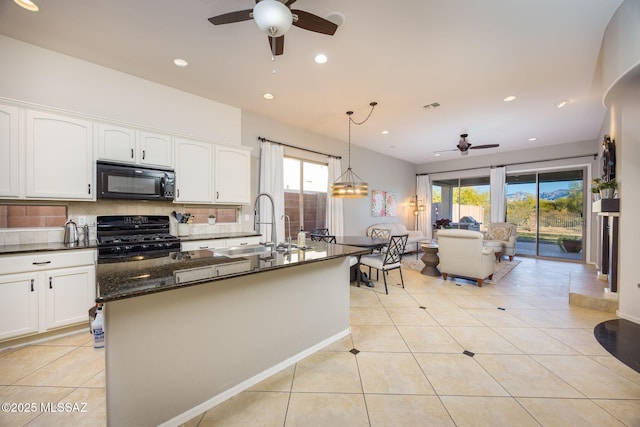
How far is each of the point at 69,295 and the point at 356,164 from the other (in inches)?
225

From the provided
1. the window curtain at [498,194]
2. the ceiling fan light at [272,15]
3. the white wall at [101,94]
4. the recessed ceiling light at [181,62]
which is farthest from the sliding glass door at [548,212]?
the recessed ceiling light at [181,62]

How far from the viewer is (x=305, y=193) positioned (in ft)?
17.5

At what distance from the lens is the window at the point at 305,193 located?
507cm

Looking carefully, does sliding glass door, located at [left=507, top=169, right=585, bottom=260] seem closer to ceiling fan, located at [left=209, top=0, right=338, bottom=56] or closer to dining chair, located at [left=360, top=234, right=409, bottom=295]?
dining chair, located at [left=360, top=234, right=409, bottom=295]

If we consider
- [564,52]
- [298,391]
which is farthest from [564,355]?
[564,52]

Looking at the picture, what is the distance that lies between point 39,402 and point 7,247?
1597 millimetres

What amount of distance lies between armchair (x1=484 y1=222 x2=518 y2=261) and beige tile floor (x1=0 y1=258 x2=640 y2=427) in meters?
3.61

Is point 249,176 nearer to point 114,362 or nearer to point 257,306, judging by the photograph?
point 257,306

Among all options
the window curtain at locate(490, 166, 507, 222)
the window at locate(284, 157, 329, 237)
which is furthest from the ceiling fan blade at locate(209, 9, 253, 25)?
the window curtain at locate(490, 166, 507, 222)

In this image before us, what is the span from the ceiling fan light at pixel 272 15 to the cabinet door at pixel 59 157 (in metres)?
2.45

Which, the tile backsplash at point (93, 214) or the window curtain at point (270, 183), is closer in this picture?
the tile backsplash at point (93, 214)

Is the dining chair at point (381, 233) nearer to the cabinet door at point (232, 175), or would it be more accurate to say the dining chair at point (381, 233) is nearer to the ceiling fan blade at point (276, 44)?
the cabinet door at point (232, 175)

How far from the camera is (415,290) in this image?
13.1ft

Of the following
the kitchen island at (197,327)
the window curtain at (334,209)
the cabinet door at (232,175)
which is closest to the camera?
the kitchen island at (197,327)
